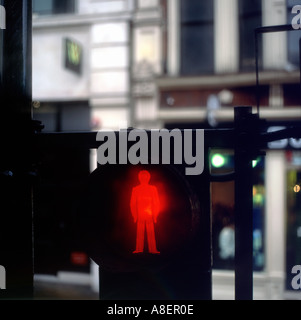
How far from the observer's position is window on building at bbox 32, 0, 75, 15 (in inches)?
317

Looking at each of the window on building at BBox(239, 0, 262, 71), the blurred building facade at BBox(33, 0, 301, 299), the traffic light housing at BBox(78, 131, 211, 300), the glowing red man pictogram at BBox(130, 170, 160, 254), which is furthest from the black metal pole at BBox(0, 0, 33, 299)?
the window on building at BBox(239, 0, 262, 71)

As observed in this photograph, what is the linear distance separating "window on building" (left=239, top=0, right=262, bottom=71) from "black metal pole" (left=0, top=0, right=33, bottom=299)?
5.66 m

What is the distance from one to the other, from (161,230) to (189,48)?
645 cm

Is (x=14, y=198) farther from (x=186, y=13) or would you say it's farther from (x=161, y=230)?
(x=186, y=13)

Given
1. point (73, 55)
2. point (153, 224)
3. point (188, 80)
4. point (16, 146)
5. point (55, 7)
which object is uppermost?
point (55, 7)

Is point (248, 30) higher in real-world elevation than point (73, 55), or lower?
higher

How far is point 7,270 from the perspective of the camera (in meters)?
1.93

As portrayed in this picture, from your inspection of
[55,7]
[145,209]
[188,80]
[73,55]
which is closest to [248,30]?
[188,80]

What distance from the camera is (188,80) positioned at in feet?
24.6

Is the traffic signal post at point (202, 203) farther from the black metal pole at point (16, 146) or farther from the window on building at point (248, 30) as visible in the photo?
the window on building at point (248, 30)

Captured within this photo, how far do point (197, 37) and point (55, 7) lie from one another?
286cm

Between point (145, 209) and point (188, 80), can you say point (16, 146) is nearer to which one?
point (145, 209)

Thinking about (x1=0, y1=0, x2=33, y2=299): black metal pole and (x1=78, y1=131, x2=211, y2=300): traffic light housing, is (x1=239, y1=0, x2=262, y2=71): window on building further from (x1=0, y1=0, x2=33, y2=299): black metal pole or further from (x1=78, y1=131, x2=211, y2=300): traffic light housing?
(x1=78, y1=131, x2=211, y2=300): traffic light housing
